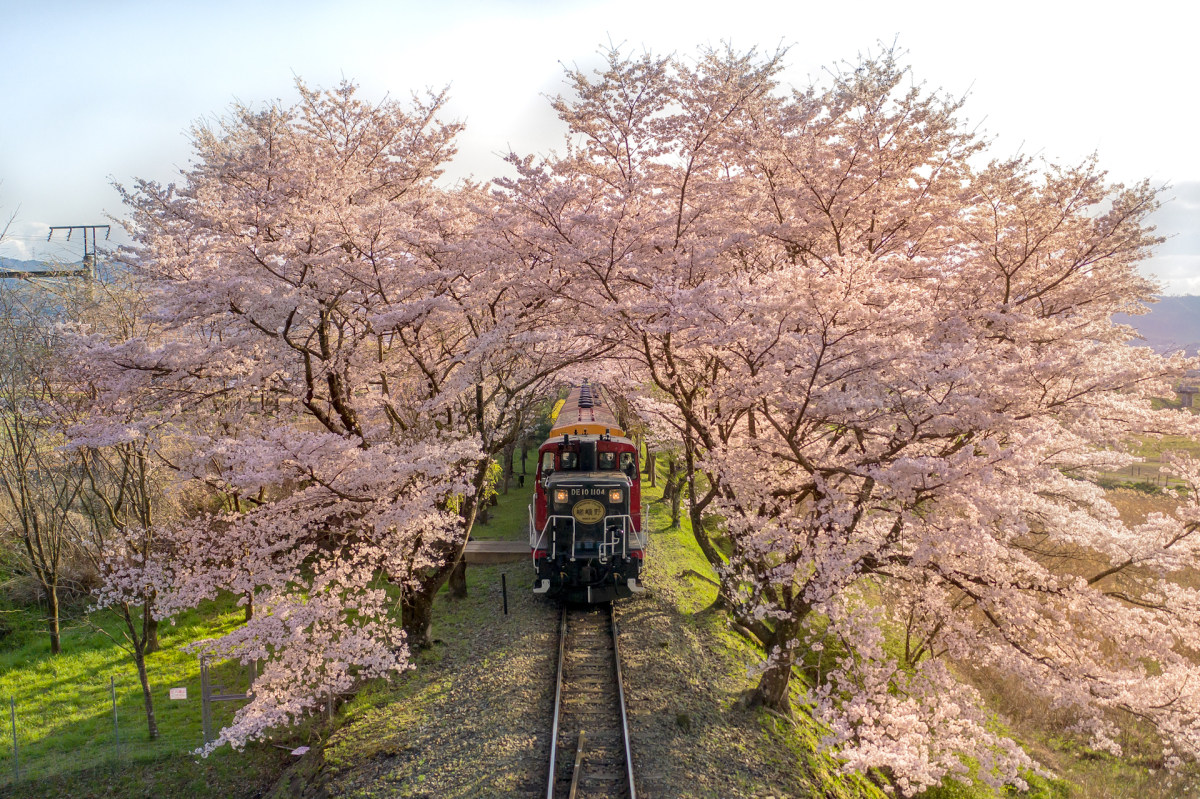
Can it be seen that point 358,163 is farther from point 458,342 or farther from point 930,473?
point 930,473

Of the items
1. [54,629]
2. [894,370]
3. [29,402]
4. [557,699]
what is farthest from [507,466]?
[894,370]

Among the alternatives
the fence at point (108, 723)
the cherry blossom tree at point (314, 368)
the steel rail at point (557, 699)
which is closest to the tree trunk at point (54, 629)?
the fence at point (108, 723)

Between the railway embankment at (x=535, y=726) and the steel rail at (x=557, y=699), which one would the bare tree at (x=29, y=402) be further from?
the steel rail at (x=557, y=699)

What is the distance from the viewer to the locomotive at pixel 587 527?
11.1 m

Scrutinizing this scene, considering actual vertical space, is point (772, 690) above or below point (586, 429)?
below

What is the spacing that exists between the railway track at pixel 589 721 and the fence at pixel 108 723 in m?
5.20

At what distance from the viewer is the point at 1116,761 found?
10.9 m

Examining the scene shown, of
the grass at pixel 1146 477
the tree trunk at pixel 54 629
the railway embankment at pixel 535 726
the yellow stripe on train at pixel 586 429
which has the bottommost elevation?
the tree trunk at pixel 54 629

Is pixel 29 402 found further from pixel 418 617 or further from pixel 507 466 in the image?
pixel 507 466

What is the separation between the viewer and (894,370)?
22.2ft

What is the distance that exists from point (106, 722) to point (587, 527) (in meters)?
9.04

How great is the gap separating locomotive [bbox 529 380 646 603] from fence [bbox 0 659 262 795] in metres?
5.29

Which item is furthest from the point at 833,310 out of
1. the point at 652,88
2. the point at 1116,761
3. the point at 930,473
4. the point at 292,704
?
the point at 1116,761

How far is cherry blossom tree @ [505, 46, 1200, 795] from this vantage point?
645 cm
